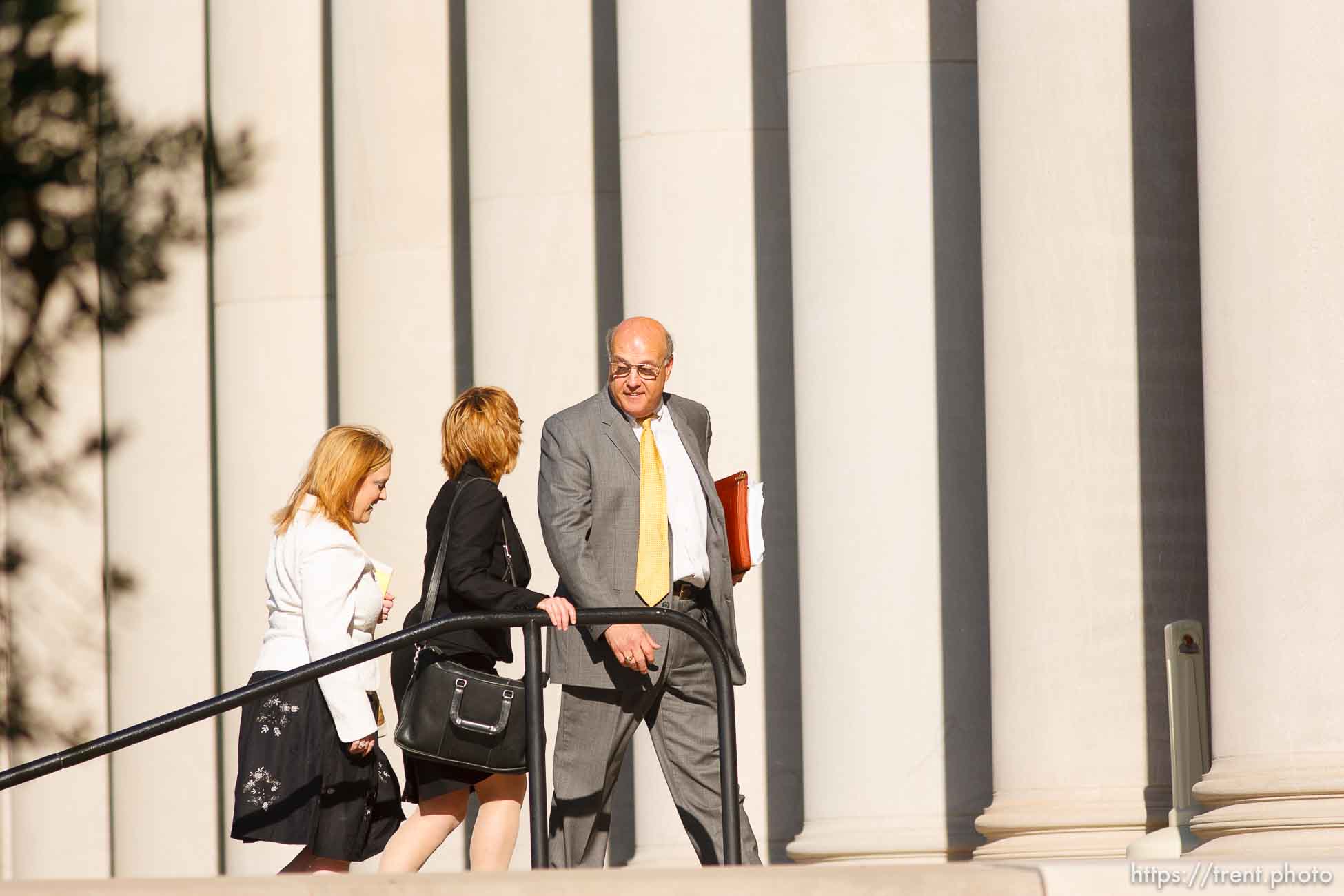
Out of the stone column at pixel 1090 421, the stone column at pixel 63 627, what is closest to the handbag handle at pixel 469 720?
the stone column at pixel 1090 421

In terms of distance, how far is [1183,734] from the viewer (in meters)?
12.6

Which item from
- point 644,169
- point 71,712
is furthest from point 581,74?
point 71,712

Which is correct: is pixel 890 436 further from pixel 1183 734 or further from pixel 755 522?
pixel 1183 734

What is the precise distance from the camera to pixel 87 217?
23922 millimetres

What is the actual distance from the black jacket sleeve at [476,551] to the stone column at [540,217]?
7333 millimetres

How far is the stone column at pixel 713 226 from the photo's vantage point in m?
17.0

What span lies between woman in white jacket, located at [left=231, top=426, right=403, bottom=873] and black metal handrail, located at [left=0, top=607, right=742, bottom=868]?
52cm

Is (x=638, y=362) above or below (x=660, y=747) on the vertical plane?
above

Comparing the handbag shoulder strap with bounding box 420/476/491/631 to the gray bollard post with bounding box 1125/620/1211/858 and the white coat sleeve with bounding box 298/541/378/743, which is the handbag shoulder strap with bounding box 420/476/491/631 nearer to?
the white coat sleeve with bounding box 298/541/378/743

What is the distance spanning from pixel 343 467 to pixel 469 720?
1463 millimetres

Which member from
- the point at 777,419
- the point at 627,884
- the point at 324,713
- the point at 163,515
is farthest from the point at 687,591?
the point at 163,515

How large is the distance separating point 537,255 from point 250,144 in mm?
4362

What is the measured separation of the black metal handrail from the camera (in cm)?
1123

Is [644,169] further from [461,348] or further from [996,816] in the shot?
[996,816]
